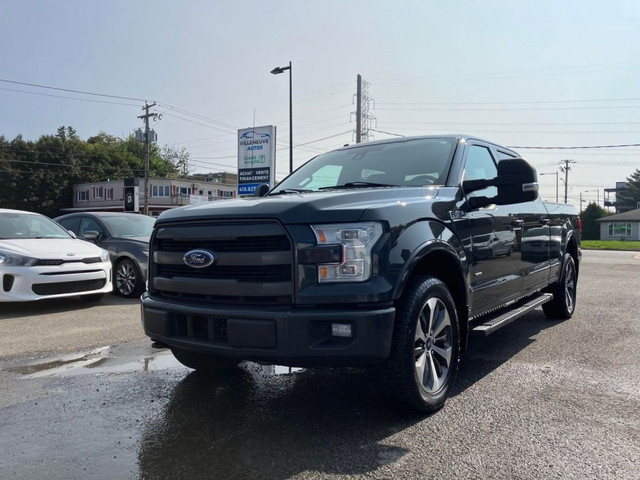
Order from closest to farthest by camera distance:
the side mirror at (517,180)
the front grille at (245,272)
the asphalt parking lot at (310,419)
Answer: the asphalt parking lot at (310,419) < the front grille at (245,272) < the side mirror at (517,180)

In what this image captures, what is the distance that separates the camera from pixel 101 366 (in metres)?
4.73

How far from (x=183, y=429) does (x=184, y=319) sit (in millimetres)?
663

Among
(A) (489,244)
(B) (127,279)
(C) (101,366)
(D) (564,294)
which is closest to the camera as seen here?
(A) (489,244)

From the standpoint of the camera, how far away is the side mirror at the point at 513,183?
12.7 ft

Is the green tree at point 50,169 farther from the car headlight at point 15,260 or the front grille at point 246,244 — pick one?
the front grille at point 246,244

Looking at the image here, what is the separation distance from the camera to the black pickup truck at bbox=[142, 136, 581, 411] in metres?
2.95

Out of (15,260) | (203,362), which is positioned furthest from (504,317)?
(15,260)

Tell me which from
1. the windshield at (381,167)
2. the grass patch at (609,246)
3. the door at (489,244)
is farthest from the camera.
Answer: the grass patch at (609,246)

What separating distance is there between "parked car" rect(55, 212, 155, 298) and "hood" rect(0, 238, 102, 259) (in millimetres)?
662

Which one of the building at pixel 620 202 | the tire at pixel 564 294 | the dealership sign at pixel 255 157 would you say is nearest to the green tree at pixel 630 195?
the building at pixel 620 202

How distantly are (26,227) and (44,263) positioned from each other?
53.8 inches

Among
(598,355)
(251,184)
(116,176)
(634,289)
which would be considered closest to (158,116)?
(116,176)

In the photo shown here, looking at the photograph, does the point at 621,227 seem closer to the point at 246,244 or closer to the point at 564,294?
the point at 564,294

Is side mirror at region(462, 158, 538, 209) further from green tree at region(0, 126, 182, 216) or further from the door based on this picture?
green tree at region(0, 126, 182, 216)
